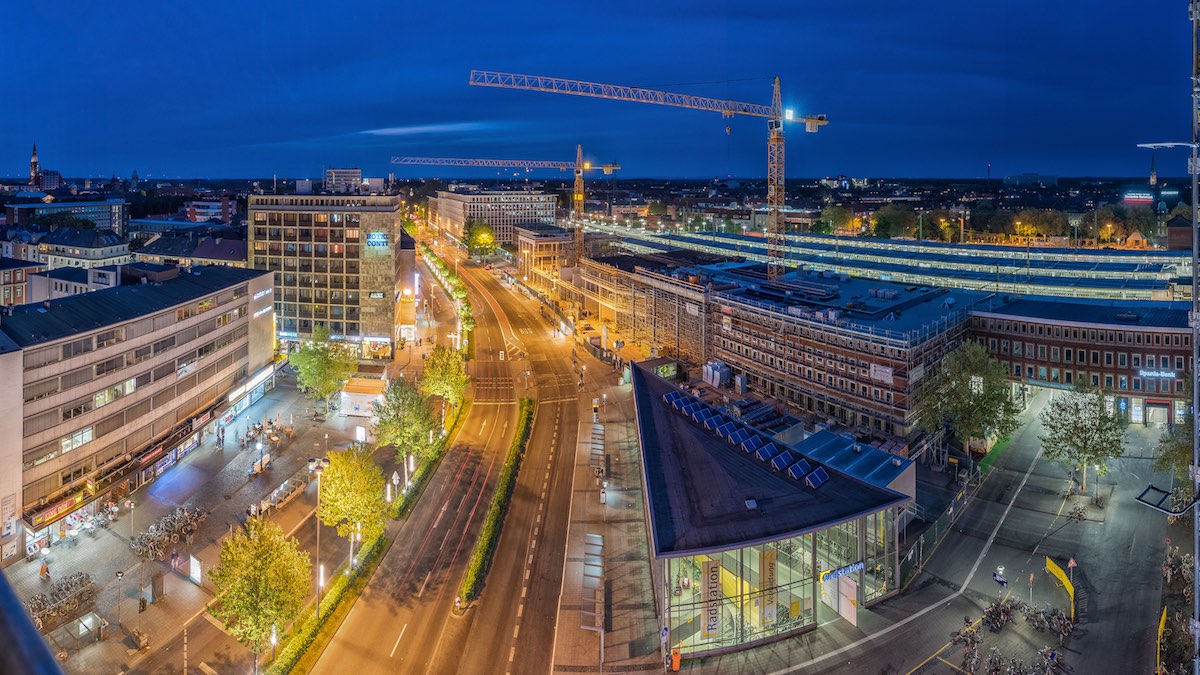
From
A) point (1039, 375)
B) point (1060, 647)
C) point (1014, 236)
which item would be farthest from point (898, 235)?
point (1060, 647)

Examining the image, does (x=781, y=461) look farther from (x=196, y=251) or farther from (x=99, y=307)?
(x=196, y=251)

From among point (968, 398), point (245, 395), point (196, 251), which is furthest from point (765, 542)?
point (196, 251)

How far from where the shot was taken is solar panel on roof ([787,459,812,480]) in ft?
110

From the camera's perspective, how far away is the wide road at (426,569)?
30.0 meters

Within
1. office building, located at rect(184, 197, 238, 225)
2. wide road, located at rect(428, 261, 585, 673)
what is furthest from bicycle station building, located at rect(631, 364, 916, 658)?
office building, located at rect(184, 197, 238, 225)

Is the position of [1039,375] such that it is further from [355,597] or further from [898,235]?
[898,235]

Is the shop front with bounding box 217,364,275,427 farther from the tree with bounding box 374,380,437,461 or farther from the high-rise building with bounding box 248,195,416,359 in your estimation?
the tree with bounding box 374,380,437,461

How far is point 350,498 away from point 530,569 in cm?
959

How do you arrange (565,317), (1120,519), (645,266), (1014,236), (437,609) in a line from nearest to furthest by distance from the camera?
(437,609)
(1120,519)
(645,266)
(565,317)
(1014,236)

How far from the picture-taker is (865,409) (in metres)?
52.9

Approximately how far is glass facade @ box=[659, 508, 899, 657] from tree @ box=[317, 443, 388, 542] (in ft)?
51.9

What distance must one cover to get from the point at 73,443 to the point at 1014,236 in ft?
480

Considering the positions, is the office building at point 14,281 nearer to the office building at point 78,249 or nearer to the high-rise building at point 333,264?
the office building at point 78,249

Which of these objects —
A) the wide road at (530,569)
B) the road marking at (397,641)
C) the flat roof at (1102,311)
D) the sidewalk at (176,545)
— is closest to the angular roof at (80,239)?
the sidewalk at (176,545)
